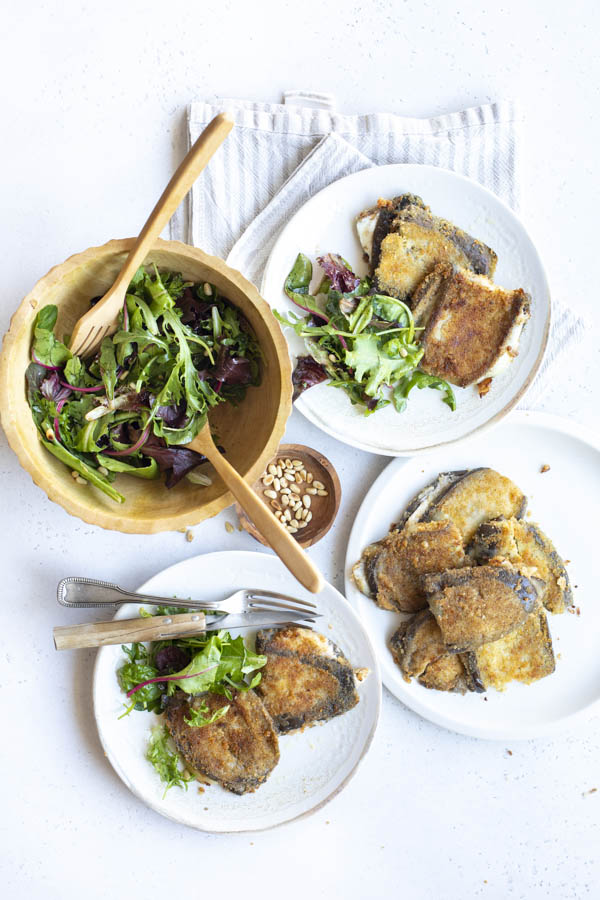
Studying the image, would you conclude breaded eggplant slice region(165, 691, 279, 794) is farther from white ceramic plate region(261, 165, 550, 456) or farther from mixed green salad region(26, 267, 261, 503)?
white ceramic plate region(261, 165, 550, 456)

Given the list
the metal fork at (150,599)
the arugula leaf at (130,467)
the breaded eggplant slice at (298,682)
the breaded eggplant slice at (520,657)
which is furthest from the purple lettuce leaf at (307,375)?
the breaded eggplant slice at (520,657)

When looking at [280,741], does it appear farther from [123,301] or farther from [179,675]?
[123,301]

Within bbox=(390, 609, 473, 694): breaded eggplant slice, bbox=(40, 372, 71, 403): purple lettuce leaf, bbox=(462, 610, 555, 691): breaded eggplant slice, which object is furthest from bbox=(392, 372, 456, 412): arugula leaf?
bbox=(40, 372, 71, 403): purple lettuce leaf

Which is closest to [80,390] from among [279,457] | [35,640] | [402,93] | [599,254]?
[279,457]

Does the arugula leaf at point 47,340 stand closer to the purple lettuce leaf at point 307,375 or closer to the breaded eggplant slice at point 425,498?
the purple lettuce leaf at point 307,375

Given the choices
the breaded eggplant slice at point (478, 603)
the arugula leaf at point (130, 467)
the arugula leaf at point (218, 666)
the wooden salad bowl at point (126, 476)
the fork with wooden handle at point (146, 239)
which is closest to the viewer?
the fork with wooden handle at point (146, 239)

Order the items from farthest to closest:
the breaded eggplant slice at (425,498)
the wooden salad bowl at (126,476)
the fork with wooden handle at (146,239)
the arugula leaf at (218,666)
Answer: the breaded eggplant slice at (425,498) < the arugula leaf at (218,666) < the wooden salad bowl at (126,476) < the fork with wooden handle at (146,239)
